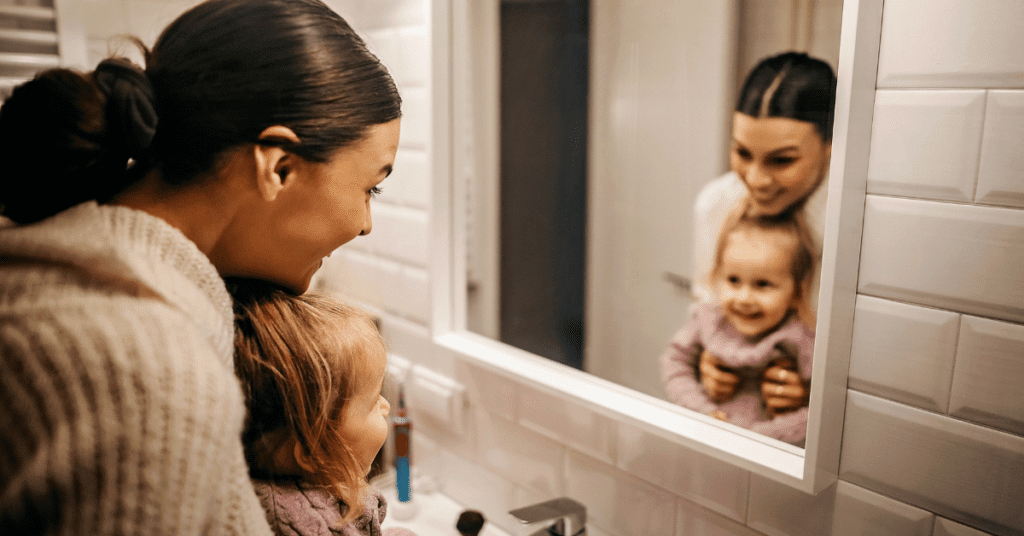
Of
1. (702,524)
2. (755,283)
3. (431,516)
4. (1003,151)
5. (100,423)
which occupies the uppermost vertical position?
(1003,151)

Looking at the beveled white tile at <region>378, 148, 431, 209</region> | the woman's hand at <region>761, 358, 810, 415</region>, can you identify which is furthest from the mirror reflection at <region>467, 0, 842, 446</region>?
the beveled white tile at <region>378, 148, 431, 209</region>

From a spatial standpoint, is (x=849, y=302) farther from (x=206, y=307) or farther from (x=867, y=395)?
(x=206, y=307)

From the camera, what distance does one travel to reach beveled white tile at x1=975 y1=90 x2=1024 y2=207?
518mm

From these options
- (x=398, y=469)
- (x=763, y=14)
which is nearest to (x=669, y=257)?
(x=763, y=14)

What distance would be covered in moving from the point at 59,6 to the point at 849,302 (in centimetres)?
78

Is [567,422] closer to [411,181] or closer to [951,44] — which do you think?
[411,181]

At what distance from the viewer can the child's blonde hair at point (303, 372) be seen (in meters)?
0.43

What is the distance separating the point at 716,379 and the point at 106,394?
29.9 inches

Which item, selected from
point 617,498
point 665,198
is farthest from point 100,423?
point 665,198

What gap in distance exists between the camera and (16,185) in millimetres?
359

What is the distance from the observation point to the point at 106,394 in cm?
30

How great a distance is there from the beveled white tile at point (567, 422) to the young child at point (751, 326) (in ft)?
0.36

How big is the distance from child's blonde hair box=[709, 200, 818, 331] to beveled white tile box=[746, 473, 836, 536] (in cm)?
19

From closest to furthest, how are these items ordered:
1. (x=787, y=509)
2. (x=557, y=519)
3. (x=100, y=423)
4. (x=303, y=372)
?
(x=100, y=423) → (x=303, y=372) → (x=787, y=509) → (x=557, y=519)
